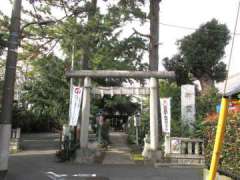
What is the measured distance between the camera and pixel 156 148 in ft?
60.3

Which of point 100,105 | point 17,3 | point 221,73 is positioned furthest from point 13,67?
point 100,105

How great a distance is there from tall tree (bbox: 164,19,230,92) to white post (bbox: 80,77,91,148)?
17.8 meters

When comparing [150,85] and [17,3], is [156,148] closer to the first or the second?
[150,85]

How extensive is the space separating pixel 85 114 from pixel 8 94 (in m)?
7.49

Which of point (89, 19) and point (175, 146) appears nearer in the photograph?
point (89, 19)

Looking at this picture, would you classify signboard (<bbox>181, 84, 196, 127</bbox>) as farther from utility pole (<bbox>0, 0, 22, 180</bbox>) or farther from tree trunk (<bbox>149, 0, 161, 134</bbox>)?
utility pole (<bbox>0, 0, 22, 180</bbox>)

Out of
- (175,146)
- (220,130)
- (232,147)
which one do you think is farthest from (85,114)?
(220,130)

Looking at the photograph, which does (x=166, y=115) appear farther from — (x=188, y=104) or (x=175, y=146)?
(x=188, y=104)

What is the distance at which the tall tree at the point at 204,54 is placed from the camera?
35406 millimetres

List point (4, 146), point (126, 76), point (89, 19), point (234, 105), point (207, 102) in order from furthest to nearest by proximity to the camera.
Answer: point (207, 102)
point (126, 76)
point (89, 19)
point (4, 146)
point (234, 105)

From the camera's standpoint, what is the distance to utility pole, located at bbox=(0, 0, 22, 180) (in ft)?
37.2

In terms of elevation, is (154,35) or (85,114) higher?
(154,35)

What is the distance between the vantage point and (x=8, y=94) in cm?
1171

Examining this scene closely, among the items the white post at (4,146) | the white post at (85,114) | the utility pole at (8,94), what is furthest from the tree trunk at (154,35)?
the white post at (4,146)
